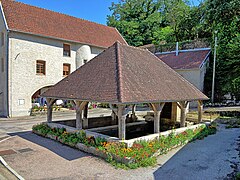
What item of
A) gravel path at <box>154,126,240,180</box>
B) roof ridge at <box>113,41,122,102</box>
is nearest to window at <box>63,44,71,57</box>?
roof ridge at <box>113,41,122,102</box>

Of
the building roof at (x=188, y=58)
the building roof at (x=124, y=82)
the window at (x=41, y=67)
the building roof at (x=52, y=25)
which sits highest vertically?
the building roof at (x=52, y=25)

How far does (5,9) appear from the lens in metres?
21.2

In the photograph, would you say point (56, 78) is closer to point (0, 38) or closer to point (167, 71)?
point (0, 38)

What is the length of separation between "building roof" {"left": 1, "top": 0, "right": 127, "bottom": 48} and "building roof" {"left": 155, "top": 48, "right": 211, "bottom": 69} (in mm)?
8388

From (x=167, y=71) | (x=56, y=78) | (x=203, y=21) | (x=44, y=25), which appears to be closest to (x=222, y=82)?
(x=167, y=71)

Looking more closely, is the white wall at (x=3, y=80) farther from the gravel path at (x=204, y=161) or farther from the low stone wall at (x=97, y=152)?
the gravel path at (x=204, y=161)

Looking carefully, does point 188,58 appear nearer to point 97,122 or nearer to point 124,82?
point 97,122

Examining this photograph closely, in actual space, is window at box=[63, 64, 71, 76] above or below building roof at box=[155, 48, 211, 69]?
→ below

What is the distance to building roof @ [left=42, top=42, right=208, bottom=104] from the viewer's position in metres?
9.08

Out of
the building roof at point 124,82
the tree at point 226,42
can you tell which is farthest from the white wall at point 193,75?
the building roof at point 124,82

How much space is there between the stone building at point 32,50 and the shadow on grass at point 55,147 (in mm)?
8867

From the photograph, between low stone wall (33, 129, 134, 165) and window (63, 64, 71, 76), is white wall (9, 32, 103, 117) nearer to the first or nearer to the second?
window (63, 64, 71, 76)

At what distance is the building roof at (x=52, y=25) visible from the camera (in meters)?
21.1

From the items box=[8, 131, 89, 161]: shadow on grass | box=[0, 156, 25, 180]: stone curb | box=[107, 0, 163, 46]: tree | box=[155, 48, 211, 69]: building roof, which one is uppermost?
box=[107, 0, 163, 46]: tree
